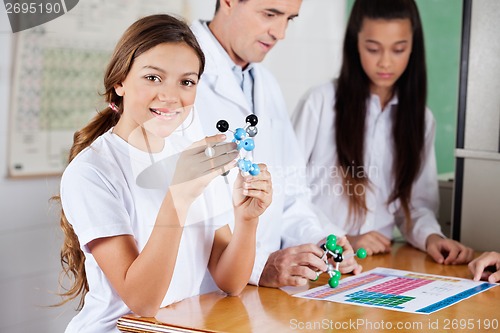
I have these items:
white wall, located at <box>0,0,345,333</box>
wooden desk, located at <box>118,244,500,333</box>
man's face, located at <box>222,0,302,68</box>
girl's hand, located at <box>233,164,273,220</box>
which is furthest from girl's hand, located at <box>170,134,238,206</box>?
white wall, located at <box>0,0,345,333</box>

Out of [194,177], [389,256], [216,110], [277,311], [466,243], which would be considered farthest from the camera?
[466,243]

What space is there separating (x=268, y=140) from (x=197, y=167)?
0.68 meters

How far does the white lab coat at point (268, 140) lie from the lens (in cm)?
175

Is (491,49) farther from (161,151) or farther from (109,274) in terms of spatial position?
(109,274)

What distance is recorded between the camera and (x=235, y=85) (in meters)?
1.78

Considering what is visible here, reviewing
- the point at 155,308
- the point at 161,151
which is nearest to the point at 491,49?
the point at 161,151

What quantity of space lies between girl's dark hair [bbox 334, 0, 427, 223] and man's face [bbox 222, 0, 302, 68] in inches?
17.6

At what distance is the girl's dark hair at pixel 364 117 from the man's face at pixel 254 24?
45cm

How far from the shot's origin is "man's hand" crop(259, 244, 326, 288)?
1546 mm

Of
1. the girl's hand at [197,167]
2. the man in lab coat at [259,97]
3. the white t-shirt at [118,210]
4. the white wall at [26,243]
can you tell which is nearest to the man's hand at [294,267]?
the man in lab coat at [259,97]

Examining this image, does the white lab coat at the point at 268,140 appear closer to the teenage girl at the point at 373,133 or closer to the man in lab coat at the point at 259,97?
the man in lab coat at the point at 259,97

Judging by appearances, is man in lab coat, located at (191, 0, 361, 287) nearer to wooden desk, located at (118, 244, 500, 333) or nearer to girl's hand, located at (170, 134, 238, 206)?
wooden desk, located at (118, 244, 500, 333)

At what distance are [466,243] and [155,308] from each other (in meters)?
1.13

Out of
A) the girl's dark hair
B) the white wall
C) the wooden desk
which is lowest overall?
the white wall
